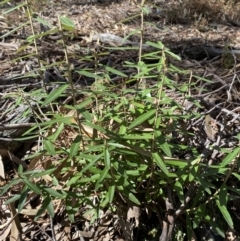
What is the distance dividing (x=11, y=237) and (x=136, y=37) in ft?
7.65

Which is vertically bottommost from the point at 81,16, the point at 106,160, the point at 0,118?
the point at 81,16

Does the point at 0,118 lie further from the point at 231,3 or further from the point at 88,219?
the point at 231,3

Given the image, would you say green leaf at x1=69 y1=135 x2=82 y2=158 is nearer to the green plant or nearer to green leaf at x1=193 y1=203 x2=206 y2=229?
the green plant

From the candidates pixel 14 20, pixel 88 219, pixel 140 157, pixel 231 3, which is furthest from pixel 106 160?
pixel 231 3

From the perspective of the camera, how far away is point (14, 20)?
443 cm

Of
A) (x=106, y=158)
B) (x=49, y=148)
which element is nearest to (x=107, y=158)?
(x=106, y=158)

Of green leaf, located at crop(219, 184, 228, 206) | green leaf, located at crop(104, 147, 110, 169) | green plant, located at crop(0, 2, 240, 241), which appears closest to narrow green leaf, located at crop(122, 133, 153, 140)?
green plant, located at crop(0, 2, 240, 241)

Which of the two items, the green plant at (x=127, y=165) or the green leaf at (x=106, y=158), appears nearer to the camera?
the green leaf at (x=106, y=158)

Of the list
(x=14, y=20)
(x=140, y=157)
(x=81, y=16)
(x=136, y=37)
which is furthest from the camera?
(x=81, y=16)

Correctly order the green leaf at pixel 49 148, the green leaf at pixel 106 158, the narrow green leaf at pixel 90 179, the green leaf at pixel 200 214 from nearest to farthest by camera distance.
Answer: the green leaf at pixel 106 158 → the green leaf at pixel 49 148 → the narrow green leaf at pixel 90 179 → the green leaf at pixel 200 214

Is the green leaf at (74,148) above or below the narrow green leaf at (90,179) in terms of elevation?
above

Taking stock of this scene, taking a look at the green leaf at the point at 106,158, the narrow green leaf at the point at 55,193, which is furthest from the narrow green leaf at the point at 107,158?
the narrow green leaf at the point at 55,193

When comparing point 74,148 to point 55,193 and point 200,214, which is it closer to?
point 55,193

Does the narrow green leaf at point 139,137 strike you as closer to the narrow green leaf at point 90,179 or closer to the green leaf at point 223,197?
the narrow green leaf at point 90,179
